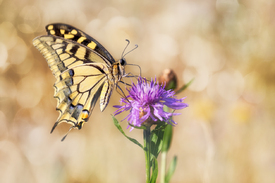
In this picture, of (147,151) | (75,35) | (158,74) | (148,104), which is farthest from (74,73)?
(158,74)

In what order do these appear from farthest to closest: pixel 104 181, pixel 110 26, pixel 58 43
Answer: pixel 110 26
pixel 104 181
pixel 58 43

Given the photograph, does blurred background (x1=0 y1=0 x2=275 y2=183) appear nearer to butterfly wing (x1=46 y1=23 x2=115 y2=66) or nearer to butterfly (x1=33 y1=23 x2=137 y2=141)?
butterfly (x1=33 y1=23 x2=137 y2=141)

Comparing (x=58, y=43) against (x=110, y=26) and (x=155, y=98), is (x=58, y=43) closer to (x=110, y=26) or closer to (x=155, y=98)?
(x=155, y=98)

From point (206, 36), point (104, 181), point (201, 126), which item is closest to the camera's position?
point (104, 181)

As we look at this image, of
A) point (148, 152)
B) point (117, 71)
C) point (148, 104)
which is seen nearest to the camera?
point (148, 152)

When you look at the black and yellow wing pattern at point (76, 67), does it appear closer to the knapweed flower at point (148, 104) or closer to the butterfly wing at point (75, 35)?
the butterfly wing at point (75, 35)

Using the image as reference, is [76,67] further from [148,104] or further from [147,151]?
[147,151]

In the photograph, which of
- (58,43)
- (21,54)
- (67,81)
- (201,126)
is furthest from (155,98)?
(21,54)
